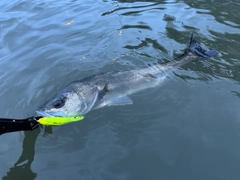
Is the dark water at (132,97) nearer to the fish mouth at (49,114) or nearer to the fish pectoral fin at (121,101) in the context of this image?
the fish pectoral fin at (121,101)

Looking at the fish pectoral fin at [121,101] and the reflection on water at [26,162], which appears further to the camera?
the fish pectoral fin at [121,101]

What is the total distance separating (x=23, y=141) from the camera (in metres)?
4.98

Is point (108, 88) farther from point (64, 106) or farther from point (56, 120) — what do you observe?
point (56, 120)

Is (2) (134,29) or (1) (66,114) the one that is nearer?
(1) (66,114)

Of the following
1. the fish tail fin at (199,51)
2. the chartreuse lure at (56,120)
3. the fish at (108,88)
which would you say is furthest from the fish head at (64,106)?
the fish tail fin at (199,51)

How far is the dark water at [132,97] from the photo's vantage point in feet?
14.1

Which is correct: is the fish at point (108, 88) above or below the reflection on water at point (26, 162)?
above

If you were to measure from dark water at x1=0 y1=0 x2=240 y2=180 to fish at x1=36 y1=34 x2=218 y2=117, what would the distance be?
0.19 metres

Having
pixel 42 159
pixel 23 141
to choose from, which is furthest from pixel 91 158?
pixel 23 141

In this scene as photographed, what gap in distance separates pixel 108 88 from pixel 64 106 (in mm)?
1080

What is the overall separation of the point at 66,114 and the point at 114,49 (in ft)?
10.5

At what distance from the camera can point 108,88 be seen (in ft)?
18.9

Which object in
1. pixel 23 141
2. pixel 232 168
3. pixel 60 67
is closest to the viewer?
pixel 232 168

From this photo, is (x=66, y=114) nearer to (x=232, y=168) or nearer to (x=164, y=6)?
(x=232, y=168)
